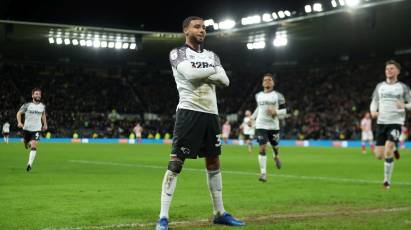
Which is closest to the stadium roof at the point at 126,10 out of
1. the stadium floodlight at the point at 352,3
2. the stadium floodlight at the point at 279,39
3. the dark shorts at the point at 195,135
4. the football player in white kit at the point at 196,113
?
the stadium floodlight at the point at 352,3

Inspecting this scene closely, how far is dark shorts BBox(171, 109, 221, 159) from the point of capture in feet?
21.8

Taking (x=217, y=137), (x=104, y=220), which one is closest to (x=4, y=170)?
(x=104, y=220)

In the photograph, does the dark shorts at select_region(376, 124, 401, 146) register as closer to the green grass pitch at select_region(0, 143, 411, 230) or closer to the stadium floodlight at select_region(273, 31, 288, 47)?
the green grass pitch at select_region(0, 143, 411, 230)

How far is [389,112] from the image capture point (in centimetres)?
1151

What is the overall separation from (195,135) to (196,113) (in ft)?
0.92

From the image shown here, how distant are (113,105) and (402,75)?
2876 centimetres

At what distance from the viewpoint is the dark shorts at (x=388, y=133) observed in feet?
37.1

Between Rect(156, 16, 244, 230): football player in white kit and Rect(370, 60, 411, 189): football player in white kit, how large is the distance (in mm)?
5671

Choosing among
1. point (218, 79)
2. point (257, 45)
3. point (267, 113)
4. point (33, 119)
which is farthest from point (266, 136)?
point (257, 45)

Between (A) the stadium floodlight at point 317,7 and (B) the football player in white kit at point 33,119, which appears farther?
(A) the stadium floodlight at point 317,7

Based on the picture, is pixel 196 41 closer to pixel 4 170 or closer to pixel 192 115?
pixel 192 115

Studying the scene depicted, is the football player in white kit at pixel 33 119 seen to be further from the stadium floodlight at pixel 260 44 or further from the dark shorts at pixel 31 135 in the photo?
the stadium floodlight at pixel 260 44

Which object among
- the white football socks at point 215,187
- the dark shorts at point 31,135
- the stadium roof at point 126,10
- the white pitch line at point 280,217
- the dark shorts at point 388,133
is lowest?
the white pitch line at point 280,217

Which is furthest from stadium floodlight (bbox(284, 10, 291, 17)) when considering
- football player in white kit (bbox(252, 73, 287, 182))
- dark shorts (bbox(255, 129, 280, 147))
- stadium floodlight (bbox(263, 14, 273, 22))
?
dark shorts (bbox(255, 129, 280, 147))
